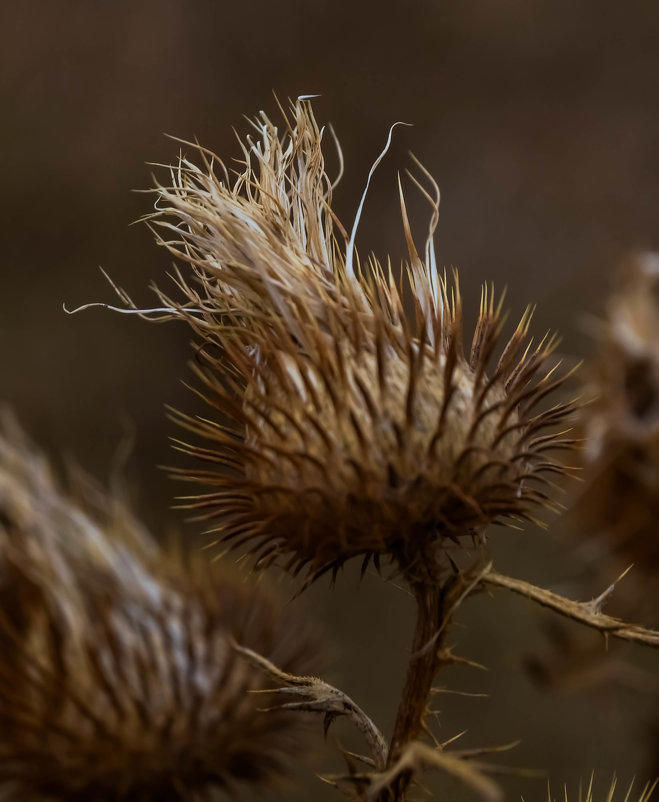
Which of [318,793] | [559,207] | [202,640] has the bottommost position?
[318,793]

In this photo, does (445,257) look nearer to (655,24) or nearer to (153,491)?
(655,24)

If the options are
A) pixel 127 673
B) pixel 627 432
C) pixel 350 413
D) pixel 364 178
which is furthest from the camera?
pixel 364 178

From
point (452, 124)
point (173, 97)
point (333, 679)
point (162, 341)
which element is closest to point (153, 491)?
point (162, 341)

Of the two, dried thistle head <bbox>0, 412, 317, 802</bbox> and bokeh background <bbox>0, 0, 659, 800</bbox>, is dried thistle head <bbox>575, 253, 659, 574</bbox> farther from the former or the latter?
dried thistle head <bbox>0, 412, 317, 802</bbox>

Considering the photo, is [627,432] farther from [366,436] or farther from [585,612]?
[366,436]

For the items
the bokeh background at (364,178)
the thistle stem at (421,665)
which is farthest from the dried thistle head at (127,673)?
the bokeh background at (364,178)

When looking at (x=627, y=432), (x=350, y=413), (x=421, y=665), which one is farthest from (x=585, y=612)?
(x=627, y=432)
